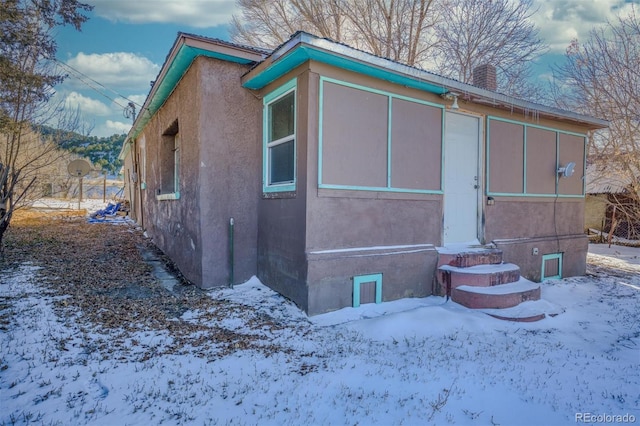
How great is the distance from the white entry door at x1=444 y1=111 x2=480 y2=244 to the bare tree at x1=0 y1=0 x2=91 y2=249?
7109 millimetres

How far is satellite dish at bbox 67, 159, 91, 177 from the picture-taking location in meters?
15.1

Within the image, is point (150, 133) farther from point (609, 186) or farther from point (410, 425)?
point (609, 186)

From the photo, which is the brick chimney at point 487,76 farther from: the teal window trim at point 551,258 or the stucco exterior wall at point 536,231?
the teal window trim at point 551,258

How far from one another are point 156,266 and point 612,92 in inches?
582

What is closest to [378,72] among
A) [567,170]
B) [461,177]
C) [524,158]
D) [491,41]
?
[461,177]

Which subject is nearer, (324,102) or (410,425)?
(410,425)

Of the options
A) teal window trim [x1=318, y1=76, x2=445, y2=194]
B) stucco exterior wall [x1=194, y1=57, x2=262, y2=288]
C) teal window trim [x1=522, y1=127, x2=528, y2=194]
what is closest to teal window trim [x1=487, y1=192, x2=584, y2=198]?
teal window trim [x1=522, y1=127, x2=528, y2=194]

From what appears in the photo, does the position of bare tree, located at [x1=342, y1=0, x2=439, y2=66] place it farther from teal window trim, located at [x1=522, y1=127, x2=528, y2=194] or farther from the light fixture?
the light fixture

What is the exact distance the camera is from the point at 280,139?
502 centimetres

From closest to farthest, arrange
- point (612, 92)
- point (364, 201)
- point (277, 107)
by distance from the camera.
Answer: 1. point (364, 201)
2. point (277, 107)
3. point (612, 92)

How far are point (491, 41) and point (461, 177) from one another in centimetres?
987

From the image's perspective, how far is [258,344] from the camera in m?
3.39

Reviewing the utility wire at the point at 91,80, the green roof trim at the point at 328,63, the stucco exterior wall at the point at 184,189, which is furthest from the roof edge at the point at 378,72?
the utility wire at the point at 91,80

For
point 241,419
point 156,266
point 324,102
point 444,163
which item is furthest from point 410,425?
point 156,266
